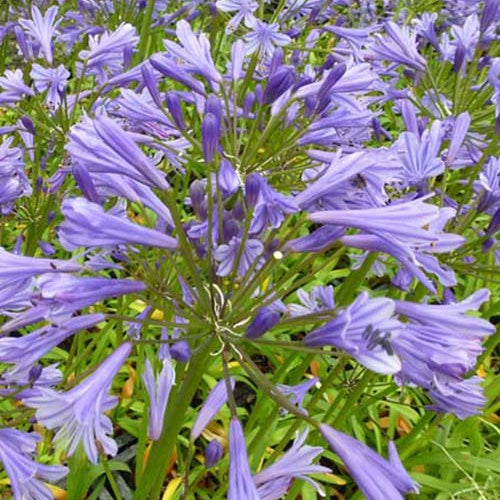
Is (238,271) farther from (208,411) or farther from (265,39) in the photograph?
(265,39)

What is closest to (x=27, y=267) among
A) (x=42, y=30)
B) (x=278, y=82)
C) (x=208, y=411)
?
(x=208, y=411)

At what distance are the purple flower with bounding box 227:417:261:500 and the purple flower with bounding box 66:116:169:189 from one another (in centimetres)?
59

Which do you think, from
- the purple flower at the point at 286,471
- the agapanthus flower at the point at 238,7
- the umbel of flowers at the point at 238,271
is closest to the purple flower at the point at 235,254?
the umbel of flowers at the point at 238,271

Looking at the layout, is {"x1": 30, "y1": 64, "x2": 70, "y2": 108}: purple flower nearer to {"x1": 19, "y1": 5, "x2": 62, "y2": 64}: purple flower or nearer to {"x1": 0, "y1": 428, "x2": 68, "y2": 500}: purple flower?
{"x1": 19, "y1": 5, "x2": 62, "y2": 64}: purple flower

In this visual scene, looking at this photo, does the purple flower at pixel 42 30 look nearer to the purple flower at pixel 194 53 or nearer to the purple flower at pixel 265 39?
the purple flower at pixel 265 39

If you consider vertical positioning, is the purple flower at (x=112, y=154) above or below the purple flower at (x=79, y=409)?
above

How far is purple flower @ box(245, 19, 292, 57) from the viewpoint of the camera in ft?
10.9

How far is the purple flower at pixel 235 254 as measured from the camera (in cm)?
162

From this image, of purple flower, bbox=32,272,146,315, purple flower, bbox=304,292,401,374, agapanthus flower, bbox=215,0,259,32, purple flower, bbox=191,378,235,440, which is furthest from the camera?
agapanthus flower, bbox=215,0,259,32

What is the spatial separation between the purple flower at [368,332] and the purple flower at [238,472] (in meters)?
0.31

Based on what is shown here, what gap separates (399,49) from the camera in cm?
326

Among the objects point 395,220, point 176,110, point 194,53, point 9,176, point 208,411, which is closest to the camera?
point 395,220

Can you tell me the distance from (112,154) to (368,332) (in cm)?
75

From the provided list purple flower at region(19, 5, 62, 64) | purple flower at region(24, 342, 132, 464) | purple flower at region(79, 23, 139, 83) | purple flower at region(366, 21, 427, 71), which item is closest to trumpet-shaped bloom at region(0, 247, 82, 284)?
purple flower at region(24, 342, 132, 464)
